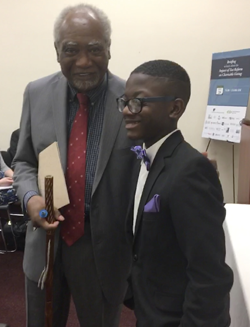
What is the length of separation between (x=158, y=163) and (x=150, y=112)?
0.45 feet

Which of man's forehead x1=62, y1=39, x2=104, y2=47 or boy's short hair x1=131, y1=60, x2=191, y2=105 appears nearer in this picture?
boy's short hair x1=131, y1=60, x2=191, y2=105

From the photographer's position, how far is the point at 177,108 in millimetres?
848

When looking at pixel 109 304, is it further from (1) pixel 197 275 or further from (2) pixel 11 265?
(2) pixel 11 265

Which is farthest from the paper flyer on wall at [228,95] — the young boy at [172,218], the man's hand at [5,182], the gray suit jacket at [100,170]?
the young boy at [172,218]

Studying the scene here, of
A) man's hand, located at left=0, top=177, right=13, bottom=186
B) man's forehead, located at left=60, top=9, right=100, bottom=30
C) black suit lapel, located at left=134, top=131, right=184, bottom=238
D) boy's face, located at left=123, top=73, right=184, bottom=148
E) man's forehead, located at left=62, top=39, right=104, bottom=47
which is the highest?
man's forehead, located at left=60, top=9, right=100, bottom=30

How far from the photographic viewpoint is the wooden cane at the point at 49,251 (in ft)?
3.31

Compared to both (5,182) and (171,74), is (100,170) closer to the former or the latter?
(171,74)

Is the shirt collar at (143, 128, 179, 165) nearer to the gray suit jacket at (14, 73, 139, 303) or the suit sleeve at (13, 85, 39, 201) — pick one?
the gray suit jacket at (14, 73, 139, 303)

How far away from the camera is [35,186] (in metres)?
1.19

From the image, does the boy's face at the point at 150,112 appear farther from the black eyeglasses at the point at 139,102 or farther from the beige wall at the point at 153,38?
the beige wall at the point at 153,38

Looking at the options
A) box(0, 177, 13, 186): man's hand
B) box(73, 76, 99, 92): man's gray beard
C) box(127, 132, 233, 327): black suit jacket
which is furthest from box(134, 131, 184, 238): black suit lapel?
box(0, 177, 13, 186): man's hand

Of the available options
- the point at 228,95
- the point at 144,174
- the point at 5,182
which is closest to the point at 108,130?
the point at 144,174

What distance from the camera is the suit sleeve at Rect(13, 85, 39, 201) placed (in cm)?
119

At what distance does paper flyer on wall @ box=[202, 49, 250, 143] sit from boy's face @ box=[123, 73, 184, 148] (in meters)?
2.35
